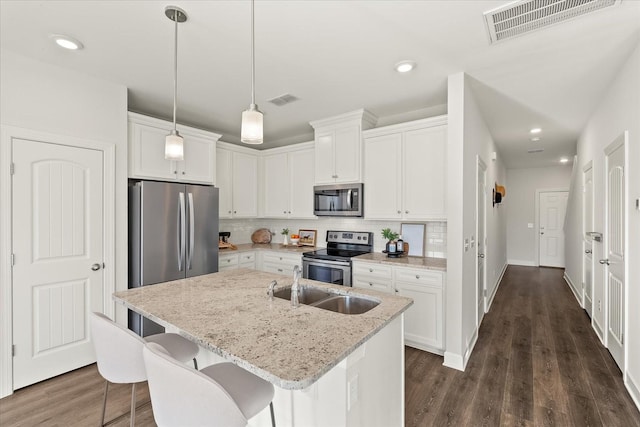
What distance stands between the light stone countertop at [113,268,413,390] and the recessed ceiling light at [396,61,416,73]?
187 centimetres

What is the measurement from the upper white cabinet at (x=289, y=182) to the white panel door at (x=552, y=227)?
670 cm

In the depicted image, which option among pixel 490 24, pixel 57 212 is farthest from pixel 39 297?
pixel 490 24

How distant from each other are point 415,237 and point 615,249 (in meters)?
1.77

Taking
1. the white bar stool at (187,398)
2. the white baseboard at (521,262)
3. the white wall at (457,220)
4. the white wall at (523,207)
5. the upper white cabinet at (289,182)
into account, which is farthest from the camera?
the white baseboard at (521,262)

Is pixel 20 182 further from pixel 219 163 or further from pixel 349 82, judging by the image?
pixel 349 82

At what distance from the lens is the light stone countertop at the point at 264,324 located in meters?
1.02

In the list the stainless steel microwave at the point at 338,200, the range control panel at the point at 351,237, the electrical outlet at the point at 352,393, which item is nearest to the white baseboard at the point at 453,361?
the range control panel at the point at 351,237

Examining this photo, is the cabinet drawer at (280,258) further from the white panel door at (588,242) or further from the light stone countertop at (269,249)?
the white panel door at (588,242)

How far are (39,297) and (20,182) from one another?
0.95 meters

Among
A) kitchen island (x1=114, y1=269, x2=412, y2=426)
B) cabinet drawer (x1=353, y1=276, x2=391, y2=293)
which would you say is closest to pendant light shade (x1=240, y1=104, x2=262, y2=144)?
kitchen island (x1=114, y1=269, x2=412, y2=426)

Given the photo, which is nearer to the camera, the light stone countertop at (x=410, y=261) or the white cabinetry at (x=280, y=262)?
the light stone countertop at (x=410, y=261)

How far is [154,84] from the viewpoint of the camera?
291 cm

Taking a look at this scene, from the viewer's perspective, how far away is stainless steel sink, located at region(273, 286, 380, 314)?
179 centimetres

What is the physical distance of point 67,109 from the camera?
262cm
